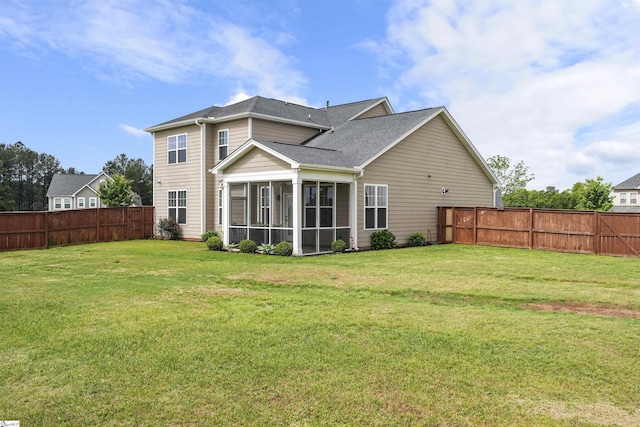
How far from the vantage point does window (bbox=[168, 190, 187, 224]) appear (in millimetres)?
22516

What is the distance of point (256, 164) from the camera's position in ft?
54.9

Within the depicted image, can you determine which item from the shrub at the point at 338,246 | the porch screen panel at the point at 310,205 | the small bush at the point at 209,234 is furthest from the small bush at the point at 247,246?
the small bush at the point at 209,234

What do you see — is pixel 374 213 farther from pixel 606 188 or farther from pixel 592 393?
pixel 606 188

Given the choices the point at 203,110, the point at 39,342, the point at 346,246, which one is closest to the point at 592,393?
the point at 39,342

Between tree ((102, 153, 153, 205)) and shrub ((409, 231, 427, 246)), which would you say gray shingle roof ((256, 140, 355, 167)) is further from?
tree ((102, 153, 153, 205))

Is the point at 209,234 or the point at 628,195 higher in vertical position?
the point at 628,195

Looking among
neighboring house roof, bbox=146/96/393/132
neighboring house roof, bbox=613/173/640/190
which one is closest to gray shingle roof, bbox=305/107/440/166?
neighboring house roof, bbox=146/96/393/132

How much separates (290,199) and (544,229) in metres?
10.0

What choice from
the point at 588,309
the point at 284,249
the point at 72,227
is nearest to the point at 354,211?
the point at 284,249

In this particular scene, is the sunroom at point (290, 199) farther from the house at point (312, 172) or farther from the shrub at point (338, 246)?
the shrub at point (338, 246)

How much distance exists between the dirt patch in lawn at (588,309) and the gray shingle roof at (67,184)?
5614 cm

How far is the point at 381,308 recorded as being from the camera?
7266mm

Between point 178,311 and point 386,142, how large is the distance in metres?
13.2

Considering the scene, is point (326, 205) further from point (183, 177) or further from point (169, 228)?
point (169, 228)
